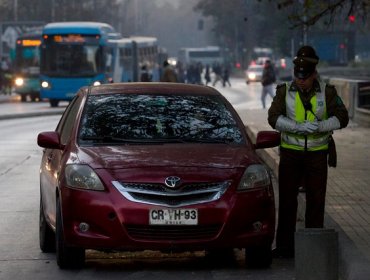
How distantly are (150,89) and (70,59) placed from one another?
128 feet

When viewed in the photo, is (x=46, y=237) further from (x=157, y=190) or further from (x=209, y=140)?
(x=157, y=190)

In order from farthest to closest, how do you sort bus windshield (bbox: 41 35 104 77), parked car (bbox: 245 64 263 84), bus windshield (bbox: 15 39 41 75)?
parked car (bbox: 245 64 263 84), bus windshield (bbox: 15 39 41 75), bus windshield (bbox: 41 35 104 77)

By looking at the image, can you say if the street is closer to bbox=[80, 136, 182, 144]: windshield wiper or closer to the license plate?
the license plate

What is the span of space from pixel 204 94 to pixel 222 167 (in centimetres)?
155

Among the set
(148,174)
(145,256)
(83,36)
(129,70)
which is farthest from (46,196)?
(129,70)

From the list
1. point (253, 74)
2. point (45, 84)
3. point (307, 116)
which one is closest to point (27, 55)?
point (45, 84)

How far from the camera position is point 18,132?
3278 centimetres

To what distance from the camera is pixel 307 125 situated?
1070 centimetres

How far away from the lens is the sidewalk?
32.7ft

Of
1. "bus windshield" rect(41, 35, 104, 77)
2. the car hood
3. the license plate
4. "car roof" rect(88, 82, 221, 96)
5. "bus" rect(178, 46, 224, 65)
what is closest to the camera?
the license plate

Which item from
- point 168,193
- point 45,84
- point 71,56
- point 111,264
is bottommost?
point 45,84

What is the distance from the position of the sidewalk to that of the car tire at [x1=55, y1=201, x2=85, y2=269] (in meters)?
1.94

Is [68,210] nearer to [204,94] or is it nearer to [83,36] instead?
[204,94]

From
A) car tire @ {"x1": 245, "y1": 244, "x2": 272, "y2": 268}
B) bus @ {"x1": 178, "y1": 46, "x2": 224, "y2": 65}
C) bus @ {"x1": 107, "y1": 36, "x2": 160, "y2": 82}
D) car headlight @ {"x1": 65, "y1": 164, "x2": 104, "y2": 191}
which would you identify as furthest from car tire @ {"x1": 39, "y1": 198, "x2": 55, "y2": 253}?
bus @ {"x1": 178, "y1": 46, "x2": 224, "y2": 65}
